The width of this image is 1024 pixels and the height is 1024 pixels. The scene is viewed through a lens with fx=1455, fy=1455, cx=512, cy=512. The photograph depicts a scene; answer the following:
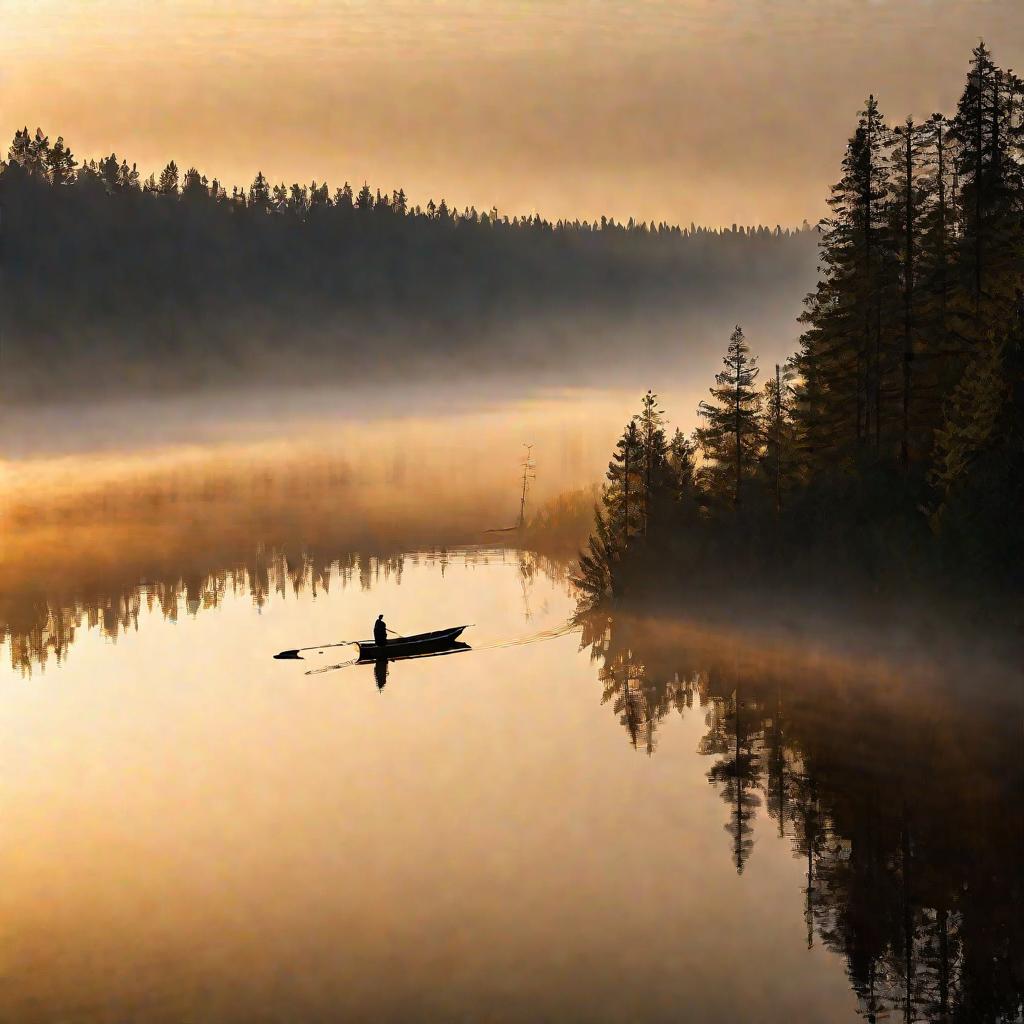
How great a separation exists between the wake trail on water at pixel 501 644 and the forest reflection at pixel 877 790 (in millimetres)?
7379

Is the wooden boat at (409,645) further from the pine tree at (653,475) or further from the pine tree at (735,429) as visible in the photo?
the pine tree at (735,429)

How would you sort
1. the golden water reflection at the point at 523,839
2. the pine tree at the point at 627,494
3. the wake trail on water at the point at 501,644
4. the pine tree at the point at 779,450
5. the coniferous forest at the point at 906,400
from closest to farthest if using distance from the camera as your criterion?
the golden water reflection at the point at 523,839, the coniferous forest at the point at 906,400, the wake trail on water at the point at 501,644, the pine tree at the point at 779,450, the pine tree at the point at 627,494

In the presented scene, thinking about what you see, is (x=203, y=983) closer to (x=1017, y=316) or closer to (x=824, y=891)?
(x=824, y=891)

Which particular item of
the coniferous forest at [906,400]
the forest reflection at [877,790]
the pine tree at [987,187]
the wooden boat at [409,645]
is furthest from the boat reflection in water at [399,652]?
the pine tree at [987,187]

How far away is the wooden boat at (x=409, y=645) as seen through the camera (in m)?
75.4

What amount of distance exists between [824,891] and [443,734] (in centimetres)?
2362

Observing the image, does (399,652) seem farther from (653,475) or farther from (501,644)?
(653,475)

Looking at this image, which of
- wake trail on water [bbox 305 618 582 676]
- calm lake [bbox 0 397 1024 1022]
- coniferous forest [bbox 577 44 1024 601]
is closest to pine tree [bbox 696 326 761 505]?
coniferous forest [bbox 577 44 1024 601]

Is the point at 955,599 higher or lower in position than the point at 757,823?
higher

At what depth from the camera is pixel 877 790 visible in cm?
4853

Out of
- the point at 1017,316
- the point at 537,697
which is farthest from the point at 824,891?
the point at 1017,316

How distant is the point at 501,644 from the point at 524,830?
39.2 meters

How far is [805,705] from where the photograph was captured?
62.6 meters

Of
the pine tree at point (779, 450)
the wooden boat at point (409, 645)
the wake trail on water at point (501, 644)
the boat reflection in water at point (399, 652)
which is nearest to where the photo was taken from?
the boat reflection in water at point (399, 652)
